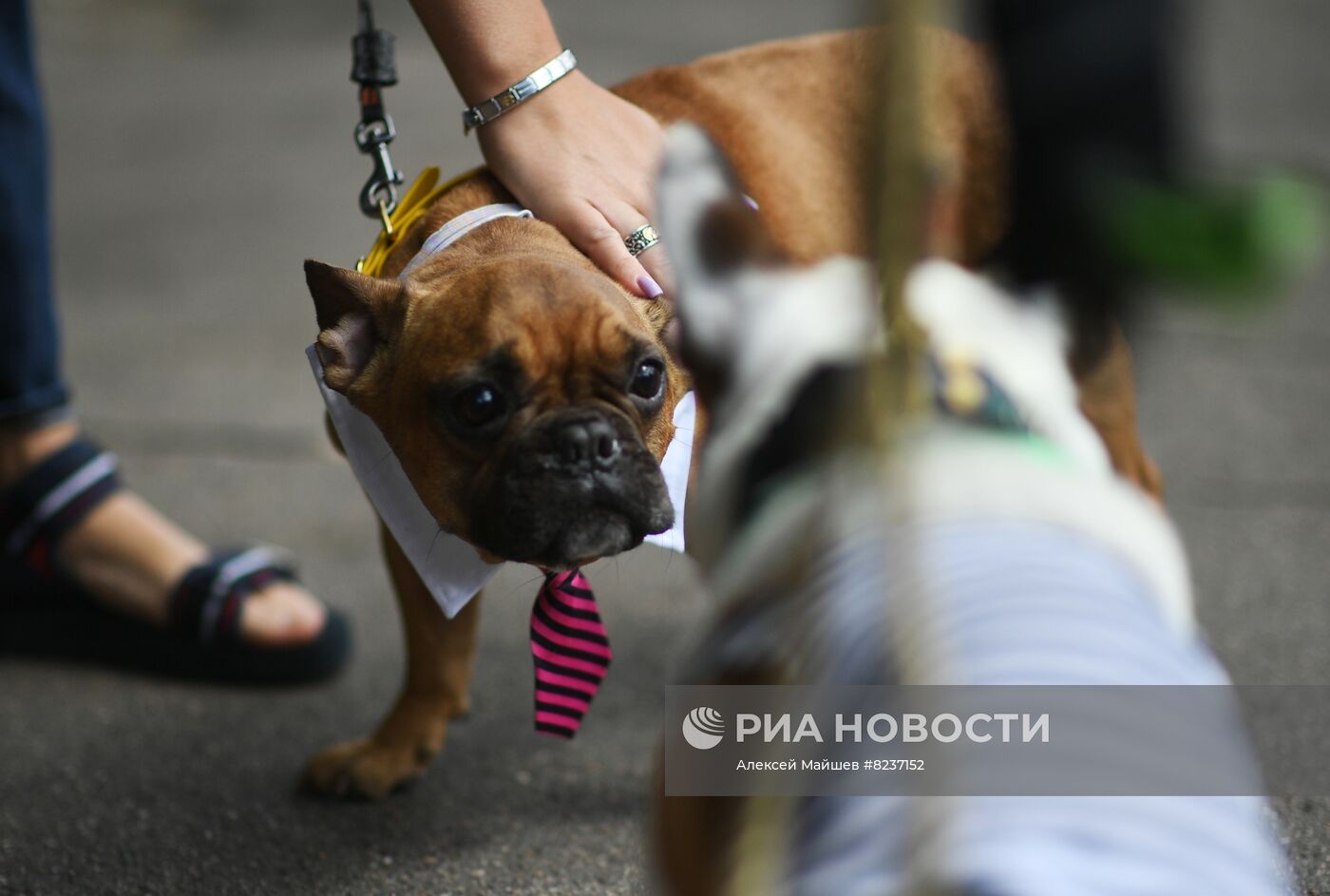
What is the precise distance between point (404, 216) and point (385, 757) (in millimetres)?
805

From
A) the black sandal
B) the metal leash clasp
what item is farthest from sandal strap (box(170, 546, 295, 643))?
the metal leash clasp

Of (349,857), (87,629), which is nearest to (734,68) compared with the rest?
(349,857)

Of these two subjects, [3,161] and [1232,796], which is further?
[3,161]

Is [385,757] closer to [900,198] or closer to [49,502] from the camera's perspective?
[49,502]

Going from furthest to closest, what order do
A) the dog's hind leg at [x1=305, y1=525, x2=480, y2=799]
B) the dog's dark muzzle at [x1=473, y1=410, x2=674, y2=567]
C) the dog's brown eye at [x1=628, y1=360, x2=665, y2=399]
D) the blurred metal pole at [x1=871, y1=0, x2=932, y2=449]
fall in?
the dog's hind leg at [x1=305, y1=525, x2=480, y2=799], the dog's brown eye at [x1=628, y1=360, x2=665, y2=399], the dog's dark muzzle at [x1=473, y1=410, x2=674, y2=567], the blurred metal pole at [x1=871, y1=0, x2=932, y2=449]

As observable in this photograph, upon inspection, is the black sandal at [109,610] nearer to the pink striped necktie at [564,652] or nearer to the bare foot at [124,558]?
the bare foot at [124,558]

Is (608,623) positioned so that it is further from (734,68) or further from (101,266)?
(101,266)

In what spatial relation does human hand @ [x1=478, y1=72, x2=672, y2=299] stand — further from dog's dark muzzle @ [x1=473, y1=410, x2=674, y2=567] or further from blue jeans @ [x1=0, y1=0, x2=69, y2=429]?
blue jeans @ [x1=0, y1=0, x2=69, y2=429]

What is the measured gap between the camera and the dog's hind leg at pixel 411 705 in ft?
6.11

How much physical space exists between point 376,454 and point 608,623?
2.68 feet

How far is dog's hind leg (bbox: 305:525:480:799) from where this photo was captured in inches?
73.4

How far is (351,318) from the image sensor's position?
1.69 m

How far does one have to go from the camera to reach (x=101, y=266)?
167 inches

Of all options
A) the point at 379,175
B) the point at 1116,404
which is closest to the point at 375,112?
the point at 379,175
